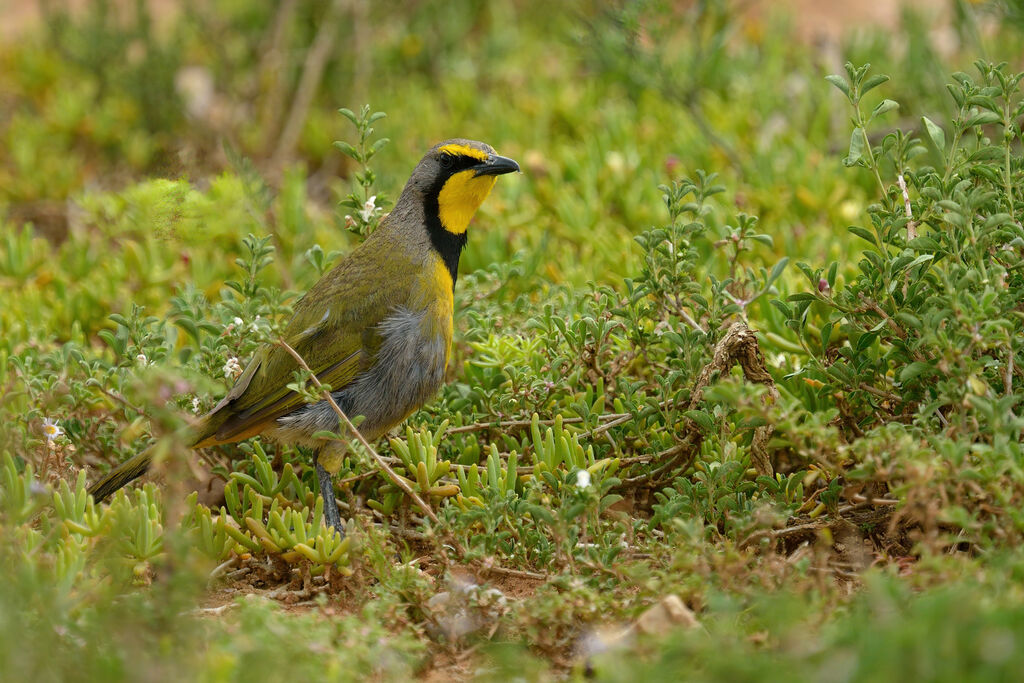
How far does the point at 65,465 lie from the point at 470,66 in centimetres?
491

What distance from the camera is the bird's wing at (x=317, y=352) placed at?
392 centimetres

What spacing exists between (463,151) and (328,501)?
1.46m

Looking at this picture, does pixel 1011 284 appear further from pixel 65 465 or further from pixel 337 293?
pixel 65 465

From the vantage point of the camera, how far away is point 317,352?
4.09 meters

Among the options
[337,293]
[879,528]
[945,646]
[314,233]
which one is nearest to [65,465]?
[337,293]

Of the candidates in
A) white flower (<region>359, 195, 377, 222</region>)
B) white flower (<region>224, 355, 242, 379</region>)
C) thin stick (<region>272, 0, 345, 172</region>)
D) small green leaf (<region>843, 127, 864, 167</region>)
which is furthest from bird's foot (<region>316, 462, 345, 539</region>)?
thin stick (<region>272, 0, 345, 172</region>)

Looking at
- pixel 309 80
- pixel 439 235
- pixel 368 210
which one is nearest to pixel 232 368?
pixel 368 210

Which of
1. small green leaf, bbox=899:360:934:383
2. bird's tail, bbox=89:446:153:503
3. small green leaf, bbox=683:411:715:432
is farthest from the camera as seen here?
bird's tail, bbox=89:446:153:503

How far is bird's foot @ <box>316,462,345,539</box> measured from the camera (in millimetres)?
3846

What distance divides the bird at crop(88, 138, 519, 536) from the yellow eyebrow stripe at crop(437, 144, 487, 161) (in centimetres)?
13

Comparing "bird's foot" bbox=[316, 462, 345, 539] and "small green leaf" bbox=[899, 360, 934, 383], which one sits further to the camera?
"bird's foot" bbox=[316, 462, 345, 539]

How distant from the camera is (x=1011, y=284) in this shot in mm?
3598

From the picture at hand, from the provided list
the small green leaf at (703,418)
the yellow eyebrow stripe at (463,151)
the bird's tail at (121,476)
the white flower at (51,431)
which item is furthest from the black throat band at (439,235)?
the white flower at (51,431)

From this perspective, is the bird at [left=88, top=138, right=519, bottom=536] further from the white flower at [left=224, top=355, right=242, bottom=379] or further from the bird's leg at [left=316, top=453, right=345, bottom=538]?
the white flower at [left=224, top=355, right=242, bottom=379]
